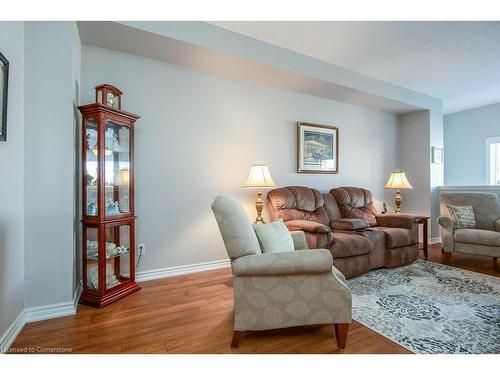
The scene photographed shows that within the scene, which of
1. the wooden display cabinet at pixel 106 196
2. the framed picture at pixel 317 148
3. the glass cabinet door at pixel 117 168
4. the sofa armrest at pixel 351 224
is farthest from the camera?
the framed picture at pixel 317 148

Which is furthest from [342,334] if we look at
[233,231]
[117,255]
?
[117,255]

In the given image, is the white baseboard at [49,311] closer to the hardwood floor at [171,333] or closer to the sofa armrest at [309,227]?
the hardwood floor at [171,333]

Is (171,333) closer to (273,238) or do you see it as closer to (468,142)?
(273,238)

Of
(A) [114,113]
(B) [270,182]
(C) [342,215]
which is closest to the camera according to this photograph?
(A) [114,113]

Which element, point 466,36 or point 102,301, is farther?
point 466,36

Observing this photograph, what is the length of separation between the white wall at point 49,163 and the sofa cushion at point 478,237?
13.6 ft

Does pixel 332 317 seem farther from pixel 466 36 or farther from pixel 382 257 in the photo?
pixel 466 36

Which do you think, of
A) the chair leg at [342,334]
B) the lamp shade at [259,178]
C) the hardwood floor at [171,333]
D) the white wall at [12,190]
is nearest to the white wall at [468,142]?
the lamp shade at [259,178]

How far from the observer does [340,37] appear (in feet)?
8.96

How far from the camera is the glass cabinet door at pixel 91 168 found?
7.24ft

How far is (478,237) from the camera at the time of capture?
120 inches

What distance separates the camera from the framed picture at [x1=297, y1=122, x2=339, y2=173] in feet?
12.3
